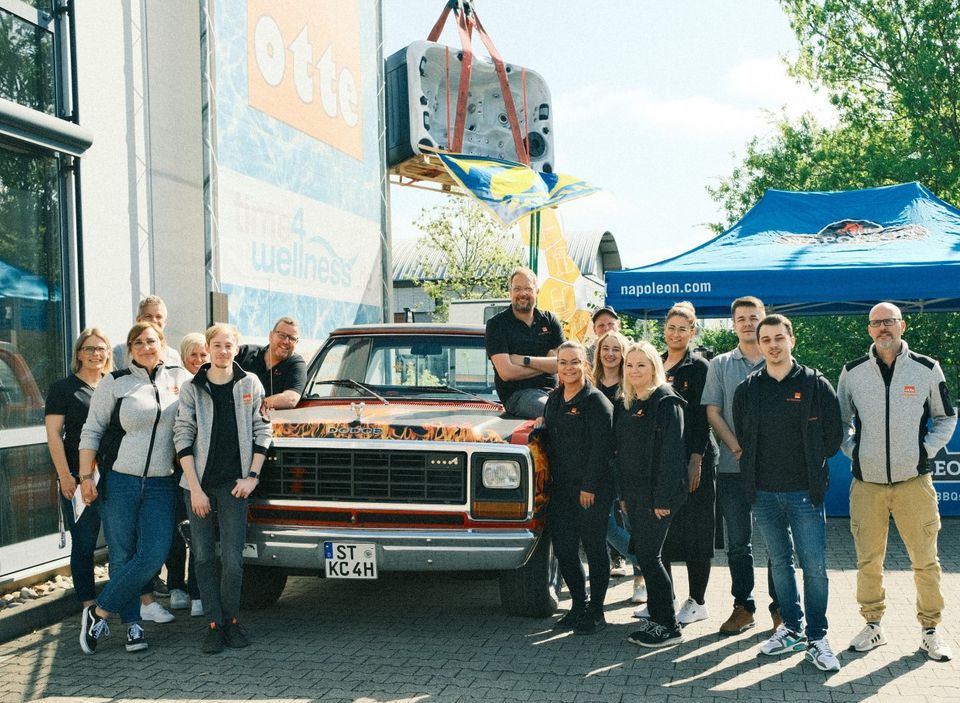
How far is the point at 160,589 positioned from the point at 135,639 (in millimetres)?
1366

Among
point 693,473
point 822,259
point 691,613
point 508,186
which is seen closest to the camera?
point 693,473

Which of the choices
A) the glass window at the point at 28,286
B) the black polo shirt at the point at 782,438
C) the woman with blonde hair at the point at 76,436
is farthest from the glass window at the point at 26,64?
the black polo shirt at the point at 782,438

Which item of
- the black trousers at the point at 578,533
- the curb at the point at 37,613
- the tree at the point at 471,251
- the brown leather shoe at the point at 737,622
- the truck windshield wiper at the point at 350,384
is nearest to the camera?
the black trousers at the point at 578,533

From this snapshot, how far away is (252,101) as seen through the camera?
1029cm

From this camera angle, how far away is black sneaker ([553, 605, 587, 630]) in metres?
5.36

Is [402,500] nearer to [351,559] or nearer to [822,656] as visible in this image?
[351,559]

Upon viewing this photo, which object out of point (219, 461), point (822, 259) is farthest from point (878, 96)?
point (219, 461)

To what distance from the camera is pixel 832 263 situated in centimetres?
889

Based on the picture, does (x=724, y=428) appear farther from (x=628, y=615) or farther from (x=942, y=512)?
(x=942, y=512)

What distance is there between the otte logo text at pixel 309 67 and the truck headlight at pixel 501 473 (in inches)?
267

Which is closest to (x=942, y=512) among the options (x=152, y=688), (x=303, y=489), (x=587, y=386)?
(x=587, y=386)

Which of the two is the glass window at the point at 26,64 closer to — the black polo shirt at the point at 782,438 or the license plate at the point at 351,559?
the license plate at the point at 351,559

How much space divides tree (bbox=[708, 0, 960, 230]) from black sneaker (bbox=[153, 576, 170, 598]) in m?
17.6

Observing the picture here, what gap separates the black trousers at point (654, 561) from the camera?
5.02m
